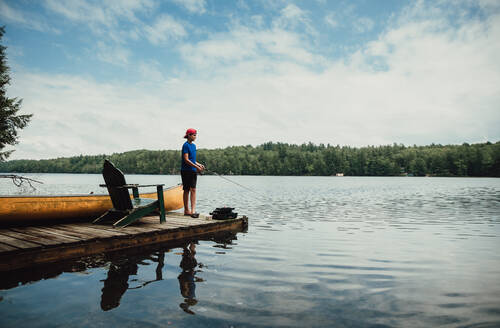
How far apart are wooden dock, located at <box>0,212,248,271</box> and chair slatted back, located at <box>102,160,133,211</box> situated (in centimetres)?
60

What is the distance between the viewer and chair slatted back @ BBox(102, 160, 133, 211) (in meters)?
7.10

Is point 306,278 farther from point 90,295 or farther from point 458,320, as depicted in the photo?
point 90,295

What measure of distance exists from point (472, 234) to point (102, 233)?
11342 millimetres

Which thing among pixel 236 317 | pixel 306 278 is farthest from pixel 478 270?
pixel 236 317

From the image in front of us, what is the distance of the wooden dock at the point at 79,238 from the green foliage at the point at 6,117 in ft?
61.5

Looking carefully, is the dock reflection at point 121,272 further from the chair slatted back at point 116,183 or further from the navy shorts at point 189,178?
the navy shorts at point 189,178

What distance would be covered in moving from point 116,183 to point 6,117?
2109cm

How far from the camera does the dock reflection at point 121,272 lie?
13.9ft

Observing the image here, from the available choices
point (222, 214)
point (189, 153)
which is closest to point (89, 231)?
point (189, 153)

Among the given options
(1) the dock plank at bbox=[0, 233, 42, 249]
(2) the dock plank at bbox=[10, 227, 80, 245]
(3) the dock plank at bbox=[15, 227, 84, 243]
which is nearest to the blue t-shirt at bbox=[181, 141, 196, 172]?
(3) the dock plank at bbox=[15, 227, 84, 243]

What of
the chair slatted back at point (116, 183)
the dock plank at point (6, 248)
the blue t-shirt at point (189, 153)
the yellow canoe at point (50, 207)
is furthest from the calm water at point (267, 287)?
the yellow canoe at point (50, 207)

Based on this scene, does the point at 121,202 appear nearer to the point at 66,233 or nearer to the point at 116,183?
the point at 116,183

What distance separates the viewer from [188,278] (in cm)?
513

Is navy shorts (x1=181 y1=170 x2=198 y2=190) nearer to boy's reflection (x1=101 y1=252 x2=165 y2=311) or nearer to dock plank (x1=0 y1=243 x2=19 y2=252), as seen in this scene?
boy's reflection (x1=101 y1=252 x2=165 y2=311)
